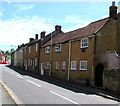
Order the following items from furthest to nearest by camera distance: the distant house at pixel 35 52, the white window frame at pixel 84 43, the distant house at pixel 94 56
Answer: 1. the distant house at pixel 35 52
2. the white window frame at pixel 84 43
3. the distant house at pixel 94 56

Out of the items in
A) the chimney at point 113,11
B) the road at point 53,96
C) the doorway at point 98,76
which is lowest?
the road at point 53,96

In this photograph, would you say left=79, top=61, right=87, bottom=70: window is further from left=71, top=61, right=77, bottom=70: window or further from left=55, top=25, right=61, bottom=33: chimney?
left=55, top=25, right=61, bottom=33: chimney

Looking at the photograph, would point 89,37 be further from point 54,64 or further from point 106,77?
point 54,64

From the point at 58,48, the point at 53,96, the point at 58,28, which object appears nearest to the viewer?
the point at 53,96

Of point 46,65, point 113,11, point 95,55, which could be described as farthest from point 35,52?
point 113,11

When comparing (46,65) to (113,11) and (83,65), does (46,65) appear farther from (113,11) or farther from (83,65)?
(113,11)

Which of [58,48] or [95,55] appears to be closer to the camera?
[95,55]

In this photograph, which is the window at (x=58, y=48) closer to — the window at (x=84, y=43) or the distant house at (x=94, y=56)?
the distant house at (x=94, y=56)

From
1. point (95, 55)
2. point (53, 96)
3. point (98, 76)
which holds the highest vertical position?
point (95, 55)

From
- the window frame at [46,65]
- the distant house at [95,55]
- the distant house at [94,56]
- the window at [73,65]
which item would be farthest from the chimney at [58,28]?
the window at [73,65]

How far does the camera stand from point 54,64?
111 feet

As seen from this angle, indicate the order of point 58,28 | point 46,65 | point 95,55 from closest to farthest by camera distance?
point 95,55
point 46,65
point 58,28

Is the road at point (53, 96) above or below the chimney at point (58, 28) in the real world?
below

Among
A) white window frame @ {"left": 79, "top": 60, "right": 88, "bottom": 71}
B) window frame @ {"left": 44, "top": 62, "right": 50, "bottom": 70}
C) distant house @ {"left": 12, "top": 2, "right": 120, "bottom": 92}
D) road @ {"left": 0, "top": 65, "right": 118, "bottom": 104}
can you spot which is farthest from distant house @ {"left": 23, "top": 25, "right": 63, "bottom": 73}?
road @ {"left": 0, "top": 65, "right": 118, "bottom": 104}
